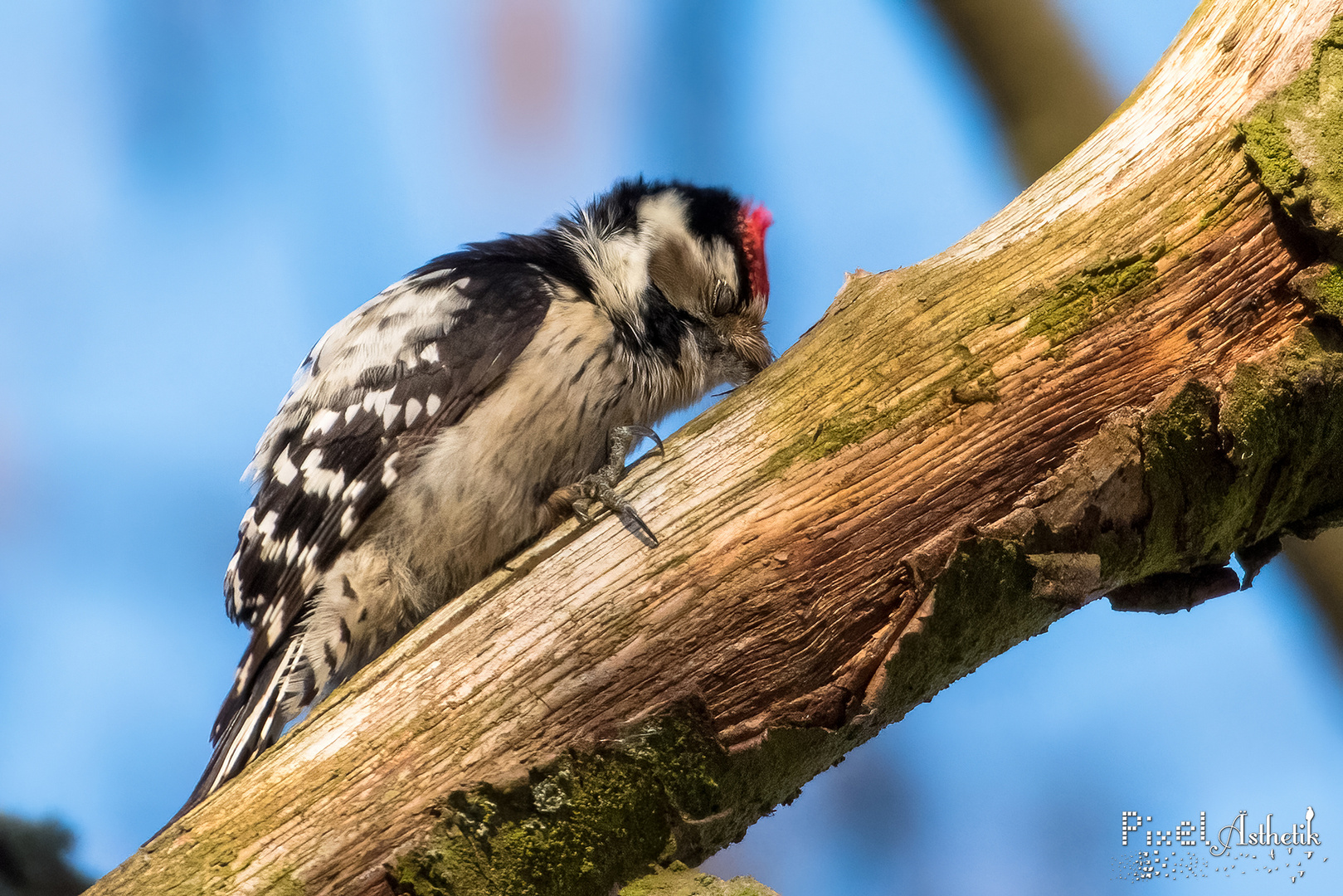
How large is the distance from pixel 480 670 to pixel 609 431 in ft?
1.86

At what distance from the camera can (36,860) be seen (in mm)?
2102

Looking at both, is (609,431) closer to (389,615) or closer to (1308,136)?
(389,615)

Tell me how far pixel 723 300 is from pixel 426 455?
66cm

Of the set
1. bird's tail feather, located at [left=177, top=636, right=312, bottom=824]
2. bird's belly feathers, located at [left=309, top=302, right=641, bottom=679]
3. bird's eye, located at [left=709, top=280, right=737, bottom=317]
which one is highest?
bird's eye, located at [left=709, top=280, right=737, bottom=317]

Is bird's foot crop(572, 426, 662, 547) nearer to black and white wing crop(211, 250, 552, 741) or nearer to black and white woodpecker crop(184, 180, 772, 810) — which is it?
black and white woodpecker crop(184, 180, 772, 810)

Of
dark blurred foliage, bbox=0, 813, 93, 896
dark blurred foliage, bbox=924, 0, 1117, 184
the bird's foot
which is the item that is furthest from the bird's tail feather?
dark blurred foliage, bbox=924, 0, 1117, 184

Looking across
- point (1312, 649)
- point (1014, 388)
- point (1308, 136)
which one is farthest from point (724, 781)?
point (1312, 649)

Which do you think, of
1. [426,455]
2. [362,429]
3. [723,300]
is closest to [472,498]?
[426,455]

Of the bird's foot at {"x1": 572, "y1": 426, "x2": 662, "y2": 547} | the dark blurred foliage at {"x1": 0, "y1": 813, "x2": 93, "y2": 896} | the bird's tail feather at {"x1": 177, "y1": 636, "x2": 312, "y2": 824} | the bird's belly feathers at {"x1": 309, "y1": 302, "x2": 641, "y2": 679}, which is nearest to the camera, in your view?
the bird's foot at {"x1": 572, "y1": 426, "x2": 662, "y2": 547}

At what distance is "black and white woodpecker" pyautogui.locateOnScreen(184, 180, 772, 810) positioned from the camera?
1601 millimetres

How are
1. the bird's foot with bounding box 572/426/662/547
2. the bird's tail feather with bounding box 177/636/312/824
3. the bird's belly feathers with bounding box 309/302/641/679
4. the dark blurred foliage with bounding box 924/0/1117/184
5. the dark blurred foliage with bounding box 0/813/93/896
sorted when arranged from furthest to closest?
the dark blurred foliage with bounding box 924/0/1117/184, the dark blurred foliage with bounding box 0/813/93/896, the bird's belly feathers with bounding box 309/302/641/679, the bird's tail feather with bounding box 177/636/312/824, the bird's foot with bounding box 572/426/662/547

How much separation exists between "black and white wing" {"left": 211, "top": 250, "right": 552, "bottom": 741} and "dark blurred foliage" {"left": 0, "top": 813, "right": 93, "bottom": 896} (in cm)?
80

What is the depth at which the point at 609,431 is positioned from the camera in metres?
1.68

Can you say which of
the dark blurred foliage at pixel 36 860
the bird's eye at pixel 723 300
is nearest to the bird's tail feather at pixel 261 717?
the dark blurred foliage at pixel 36 860
